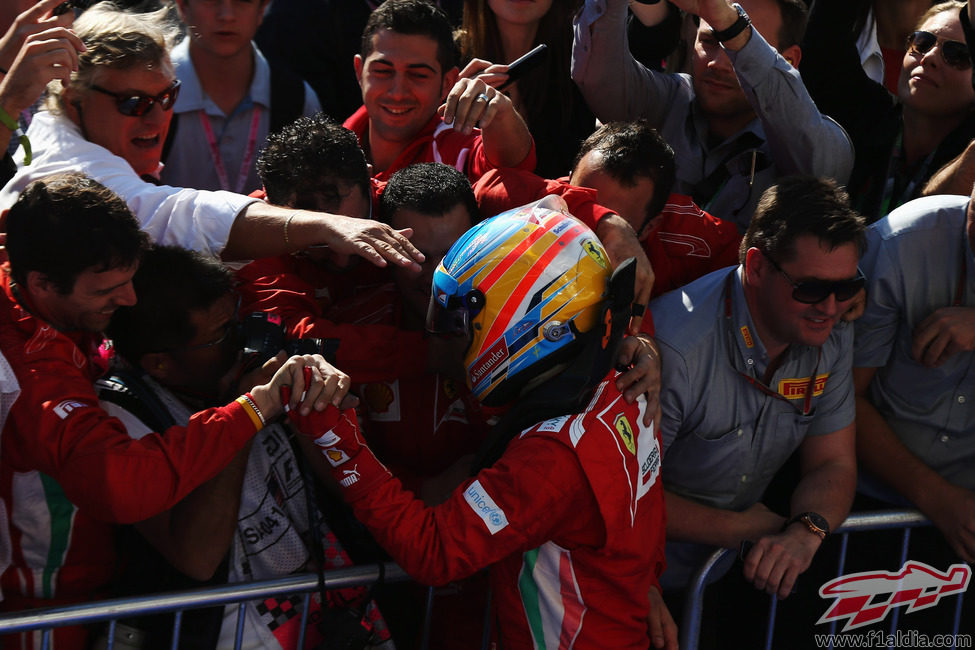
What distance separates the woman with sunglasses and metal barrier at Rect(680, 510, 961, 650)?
4.54ft

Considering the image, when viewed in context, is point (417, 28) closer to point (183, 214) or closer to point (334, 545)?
point (183, 214)

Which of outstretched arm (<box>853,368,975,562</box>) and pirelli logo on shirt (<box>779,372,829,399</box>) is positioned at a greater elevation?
pirelli logo on shirt (<box>779,372,829,399</box>)

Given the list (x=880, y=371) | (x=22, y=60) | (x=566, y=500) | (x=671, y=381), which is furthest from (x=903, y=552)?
(x=22, y=60)

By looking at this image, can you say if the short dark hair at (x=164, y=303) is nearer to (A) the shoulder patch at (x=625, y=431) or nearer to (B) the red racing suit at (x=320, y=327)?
(B) the red racing suit at (x=320, y=327)

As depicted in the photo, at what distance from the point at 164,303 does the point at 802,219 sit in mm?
2135

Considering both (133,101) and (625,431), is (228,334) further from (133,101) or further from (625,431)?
(625,431)

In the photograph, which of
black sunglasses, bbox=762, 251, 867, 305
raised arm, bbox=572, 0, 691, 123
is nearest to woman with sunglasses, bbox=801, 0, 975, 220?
raised arm, bbox=572, 0, 691, 123

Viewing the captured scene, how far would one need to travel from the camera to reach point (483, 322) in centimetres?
290

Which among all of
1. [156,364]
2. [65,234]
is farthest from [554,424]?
[65,234]

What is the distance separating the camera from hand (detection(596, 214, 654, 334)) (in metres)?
3.49

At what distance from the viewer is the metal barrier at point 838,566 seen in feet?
11.4

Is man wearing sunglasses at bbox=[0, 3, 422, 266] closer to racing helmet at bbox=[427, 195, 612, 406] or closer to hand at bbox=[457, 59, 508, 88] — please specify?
racing helmet at bbox=[427, 195, 612, 406]

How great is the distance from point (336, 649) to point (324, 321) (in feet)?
3.41

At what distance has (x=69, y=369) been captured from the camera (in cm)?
281
